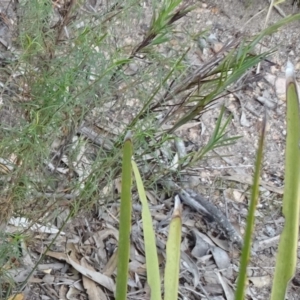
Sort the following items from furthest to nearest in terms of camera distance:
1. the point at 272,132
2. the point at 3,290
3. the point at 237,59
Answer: the point at 272,132, the point at 3,290, the point at 237,59

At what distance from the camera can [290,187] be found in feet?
2.29

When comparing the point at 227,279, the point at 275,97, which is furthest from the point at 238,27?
the point at 227,279

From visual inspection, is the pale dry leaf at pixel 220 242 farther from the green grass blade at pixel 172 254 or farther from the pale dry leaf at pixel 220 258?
the green grass blade at pixel 172 254

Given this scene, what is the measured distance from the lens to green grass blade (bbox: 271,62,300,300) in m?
0.69

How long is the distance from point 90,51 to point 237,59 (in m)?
0.30

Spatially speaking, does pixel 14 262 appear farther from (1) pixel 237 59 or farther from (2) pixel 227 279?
(1) pixel 237 59

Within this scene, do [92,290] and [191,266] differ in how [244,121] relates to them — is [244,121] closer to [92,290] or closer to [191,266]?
[191,266]

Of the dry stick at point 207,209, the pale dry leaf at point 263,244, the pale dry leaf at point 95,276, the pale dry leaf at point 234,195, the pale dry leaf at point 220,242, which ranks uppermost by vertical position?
the pale dry leaf at point 234,195

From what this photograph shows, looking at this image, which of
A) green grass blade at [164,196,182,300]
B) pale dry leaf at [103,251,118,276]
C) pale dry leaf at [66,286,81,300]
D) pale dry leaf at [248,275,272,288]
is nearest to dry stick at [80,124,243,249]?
pale dry leaf at [248,275,272,288]

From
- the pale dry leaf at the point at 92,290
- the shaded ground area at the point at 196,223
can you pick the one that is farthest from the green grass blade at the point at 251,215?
the pale dry leaf at the point at 92,290

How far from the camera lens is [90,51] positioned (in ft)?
3.92

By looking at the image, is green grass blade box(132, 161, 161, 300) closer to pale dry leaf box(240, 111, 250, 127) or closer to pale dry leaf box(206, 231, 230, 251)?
pale dry leaf box(206, 231, 230, 251)

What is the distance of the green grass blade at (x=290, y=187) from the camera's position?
2.27ft

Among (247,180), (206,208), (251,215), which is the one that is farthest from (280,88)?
(251,215)
